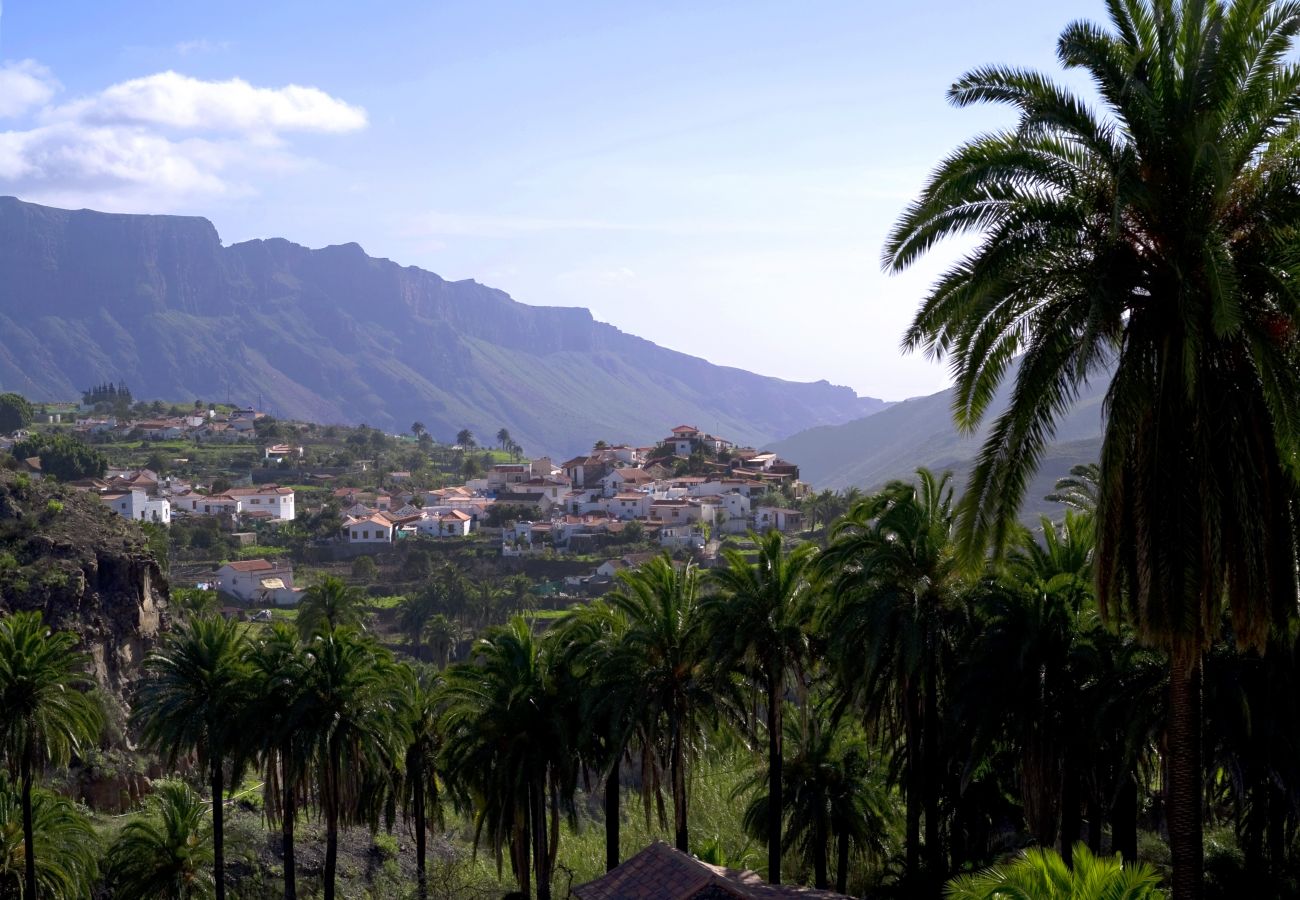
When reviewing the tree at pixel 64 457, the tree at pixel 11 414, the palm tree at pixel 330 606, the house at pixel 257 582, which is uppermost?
the tree at pixel 11 414

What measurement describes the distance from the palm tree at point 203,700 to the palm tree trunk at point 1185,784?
19309mm

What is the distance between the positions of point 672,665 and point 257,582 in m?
72.0

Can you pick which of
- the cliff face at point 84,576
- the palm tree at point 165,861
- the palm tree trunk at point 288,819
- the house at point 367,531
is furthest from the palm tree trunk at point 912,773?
the house at point 367,531

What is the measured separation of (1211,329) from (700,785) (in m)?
33.7

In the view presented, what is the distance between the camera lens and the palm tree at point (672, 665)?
883 inches

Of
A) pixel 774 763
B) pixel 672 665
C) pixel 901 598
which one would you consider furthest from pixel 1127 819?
pixel 672 665

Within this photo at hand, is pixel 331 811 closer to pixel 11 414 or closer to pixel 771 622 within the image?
pixel 771 622

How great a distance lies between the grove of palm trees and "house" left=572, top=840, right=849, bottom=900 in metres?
2.38

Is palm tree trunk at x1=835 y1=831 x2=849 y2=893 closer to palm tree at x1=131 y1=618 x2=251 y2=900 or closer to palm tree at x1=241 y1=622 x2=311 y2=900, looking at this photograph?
palm tree at x1=241 y1=622 x2=311 y2=900

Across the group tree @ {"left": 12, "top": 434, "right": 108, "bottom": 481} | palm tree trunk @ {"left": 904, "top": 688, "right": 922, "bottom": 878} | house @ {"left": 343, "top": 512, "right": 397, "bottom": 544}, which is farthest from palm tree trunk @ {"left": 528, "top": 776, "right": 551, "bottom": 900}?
tree @ {"left": 12, "top": 434, "right": 108, "bottom": 481}

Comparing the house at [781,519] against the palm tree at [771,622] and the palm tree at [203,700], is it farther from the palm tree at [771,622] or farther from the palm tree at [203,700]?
the palm tree at [771,622]

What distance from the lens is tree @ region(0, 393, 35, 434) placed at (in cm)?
13662

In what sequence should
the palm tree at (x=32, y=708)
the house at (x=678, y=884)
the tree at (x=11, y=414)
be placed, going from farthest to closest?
the tree at (x=11, y=414)
the palm tree at (x=32, y=708)
the house at (x=678, y=884)

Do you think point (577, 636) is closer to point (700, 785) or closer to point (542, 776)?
point (542, 776)
